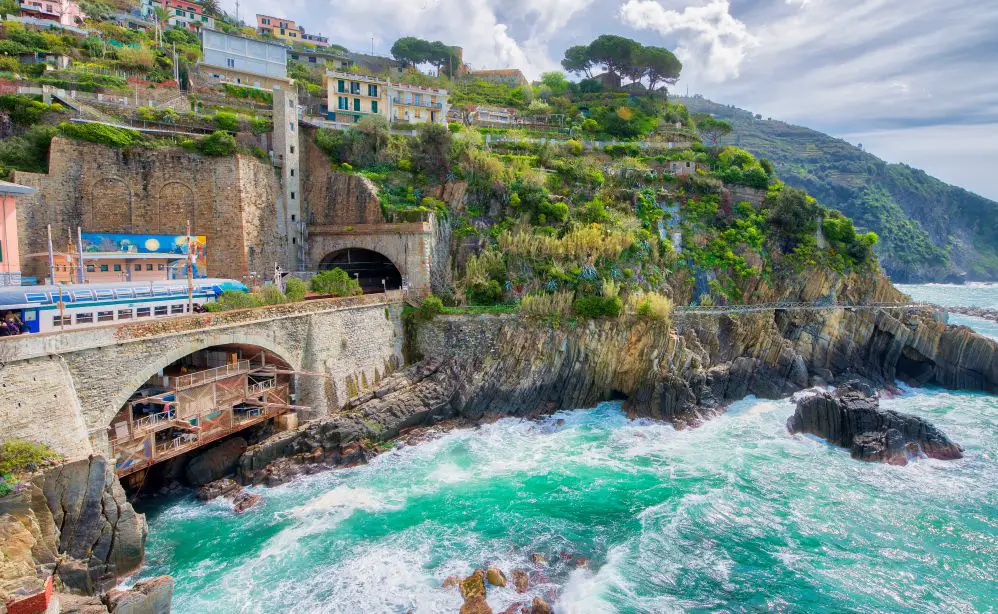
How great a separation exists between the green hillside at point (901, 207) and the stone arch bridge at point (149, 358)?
11725 centimetres

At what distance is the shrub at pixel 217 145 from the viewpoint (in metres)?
28.8

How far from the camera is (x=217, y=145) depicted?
28.8m

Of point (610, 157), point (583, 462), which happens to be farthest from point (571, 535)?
point (610, 157)

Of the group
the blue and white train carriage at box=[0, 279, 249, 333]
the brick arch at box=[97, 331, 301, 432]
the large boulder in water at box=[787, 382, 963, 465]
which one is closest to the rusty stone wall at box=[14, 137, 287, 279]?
the blue and white train carriage at box=[0, 279, 249, 333]

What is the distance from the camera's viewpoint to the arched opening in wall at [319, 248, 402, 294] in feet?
112

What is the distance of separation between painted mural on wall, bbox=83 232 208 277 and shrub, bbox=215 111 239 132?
745cm

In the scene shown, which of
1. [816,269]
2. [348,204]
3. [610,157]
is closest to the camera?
[348,204]

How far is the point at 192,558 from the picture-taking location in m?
16.5

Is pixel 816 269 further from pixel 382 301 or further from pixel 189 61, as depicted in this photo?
pixel 189 61

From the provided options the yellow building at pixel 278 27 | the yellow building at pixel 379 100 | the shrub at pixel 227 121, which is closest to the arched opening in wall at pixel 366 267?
the shrub at pixel 227 121

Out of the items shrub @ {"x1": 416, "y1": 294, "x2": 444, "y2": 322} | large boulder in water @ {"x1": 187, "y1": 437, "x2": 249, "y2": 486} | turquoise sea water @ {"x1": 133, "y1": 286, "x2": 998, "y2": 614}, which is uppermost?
shrub @ {"x1": 416, "y1": 294, "x2": 444, "y2": 322}

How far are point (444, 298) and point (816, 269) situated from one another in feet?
89.5

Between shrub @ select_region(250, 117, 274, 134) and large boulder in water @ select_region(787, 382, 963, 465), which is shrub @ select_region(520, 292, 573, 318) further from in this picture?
shrub @ select_region(250, 117, 274, 134)

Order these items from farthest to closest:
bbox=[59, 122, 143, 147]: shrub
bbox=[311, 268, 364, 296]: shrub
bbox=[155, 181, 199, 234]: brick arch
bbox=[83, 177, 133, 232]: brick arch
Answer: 1. bbox=[155, 181, 199, 234]: brick arch
2. bbox=[311, 268, 364, 296]: shrub
3. bbox=[83, 177, 133, 232]: brick arch
4. bbox=[59, 122, 143, 147]: shrub
